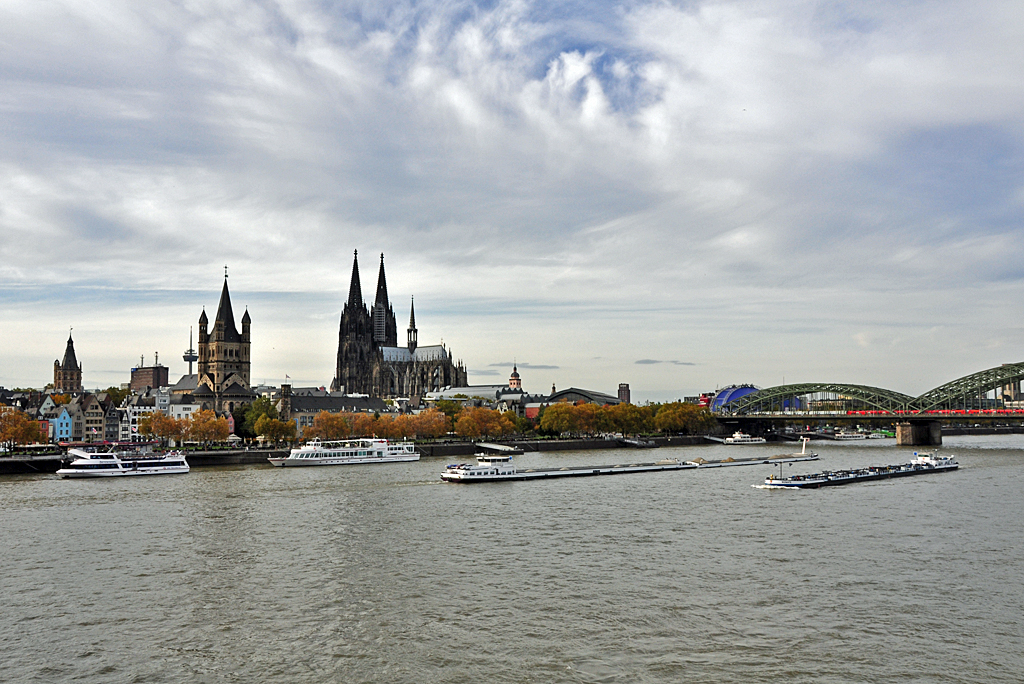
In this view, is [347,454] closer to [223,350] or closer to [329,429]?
[329,429]

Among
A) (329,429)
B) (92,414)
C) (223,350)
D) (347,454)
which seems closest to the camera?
(347,454)

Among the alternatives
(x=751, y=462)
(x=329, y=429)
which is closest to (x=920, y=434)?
(x=751, y=462)

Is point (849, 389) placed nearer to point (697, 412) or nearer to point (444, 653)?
point (697, 412)

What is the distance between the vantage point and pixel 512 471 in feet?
220

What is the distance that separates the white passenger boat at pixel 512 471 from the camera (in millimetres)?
64125

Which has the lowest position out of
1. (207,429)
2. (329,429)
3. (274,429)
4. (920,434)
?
(920,434)

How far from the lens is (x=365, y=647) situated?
2191cm

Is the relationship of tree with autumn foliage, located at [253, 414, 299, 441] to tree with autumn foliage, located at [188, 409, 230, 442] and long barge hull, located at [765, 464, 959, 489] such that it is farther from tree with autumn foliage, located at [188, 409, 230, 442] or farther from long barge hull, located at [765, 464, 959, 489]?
long barge hull, located at [765, 464, 959, 489]

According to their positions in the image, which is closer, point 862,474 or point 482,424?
point 862,474

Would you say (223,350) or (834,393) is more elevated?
(223,350)

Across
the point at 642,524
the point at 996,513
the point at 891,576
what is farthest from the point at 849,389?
the point at 891,576

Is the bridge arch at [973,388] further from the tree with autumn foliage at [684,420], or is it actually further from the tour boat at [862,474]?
the tour boat at [862,474]

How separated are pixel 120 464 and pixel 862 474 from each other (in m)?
60.6

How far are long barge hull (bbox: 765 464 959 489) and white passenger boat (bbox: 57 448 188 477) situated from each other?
161 feet
